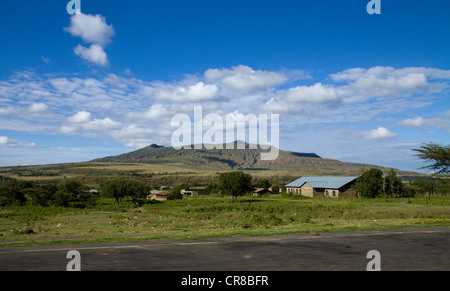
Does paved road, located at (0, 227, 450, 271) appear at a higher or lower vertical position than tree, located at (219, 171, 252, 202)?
higher

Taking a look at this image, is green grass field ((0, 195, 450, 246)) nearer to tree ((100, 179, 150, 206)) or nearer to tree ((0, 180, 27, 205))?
tree ((0, 180, 27, 205))

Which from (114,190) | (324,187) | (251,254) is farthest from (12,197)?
(324,187)

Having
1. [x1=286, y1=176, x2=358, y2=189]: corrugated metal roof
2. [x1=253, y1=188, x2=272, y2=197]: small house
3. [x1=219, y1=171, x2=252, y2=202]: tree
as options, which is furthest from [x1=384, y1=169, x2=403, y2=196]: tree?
[x1=219, y1=171, x2=252, y2=202]: tree

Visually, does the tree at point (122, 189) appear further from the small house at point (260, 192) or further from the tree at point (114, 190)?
the small house at point (260, 192)

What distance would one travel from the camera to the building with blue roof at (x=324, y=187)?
81.3 m

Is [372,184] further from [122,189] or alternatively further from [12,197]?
[12,197]

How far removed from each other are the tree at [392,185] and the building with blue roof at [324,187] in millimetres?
8582

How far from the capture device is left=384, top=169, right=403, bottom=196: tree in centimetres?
7472

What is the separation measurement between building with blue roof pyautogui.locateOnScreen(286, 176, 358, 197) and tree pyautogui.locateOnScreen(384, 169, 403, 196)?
8582mm

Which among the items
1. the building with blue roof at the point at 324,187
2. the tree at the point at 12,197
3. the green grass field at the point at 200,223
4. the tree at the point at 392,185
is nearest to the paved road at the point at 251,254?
the green grass field at the point at 200,223

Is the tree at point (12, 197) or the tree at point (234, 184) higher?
the tree at point (234, 184)
